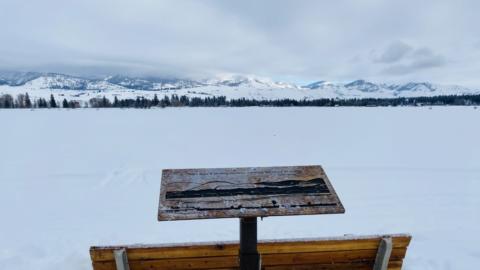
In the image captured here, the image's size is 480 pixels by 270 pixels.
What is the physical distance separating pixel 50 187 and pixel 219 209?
258 inches

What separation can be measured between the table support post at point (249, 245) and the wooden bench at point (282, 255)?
25 cm

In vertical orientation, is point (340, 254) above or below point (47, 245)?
above

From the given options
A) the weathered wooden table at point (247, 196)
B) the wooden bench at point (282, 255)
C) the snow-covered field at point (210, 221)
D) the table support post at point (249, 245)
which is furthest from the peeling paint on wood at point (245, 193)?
the snow-covered field at point (210, 221)

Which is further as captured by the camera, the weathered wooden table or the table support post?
the table support post

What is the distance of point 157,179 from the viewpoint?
8.08m

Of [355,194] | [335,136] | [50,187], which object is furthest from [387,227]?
[335,136]

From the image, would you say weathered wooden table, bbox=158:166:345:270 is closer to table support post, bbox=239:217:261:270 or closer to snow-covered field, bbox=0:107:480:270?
table support post, bbox=239:217:261:270

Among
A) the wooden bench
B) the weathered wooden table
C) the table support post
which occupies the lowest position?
the wooden bench

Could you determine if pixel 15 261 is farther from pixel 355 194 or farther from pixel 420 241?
pixel 355 194

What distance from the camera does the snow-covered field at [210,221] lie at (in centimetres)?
438

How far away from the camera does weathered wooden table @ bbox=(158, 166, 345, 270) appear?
2121 mm

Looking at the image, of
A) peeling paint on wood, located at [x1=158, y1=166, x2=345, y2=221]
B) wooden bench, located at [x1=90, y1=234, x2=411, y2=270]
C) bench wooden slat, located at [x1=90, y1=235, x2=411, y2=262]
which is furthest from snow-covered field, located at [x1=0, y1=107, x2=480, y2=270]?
peeling paint on wood, located at [x1=158, y1=166, x2=345, y2=221]

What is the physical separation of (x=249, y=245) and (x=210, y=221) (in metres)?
3.17

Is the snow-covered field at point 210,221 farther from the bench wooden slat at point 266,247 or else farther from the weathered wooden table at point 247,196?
the weathered wooden table at point 247,196
